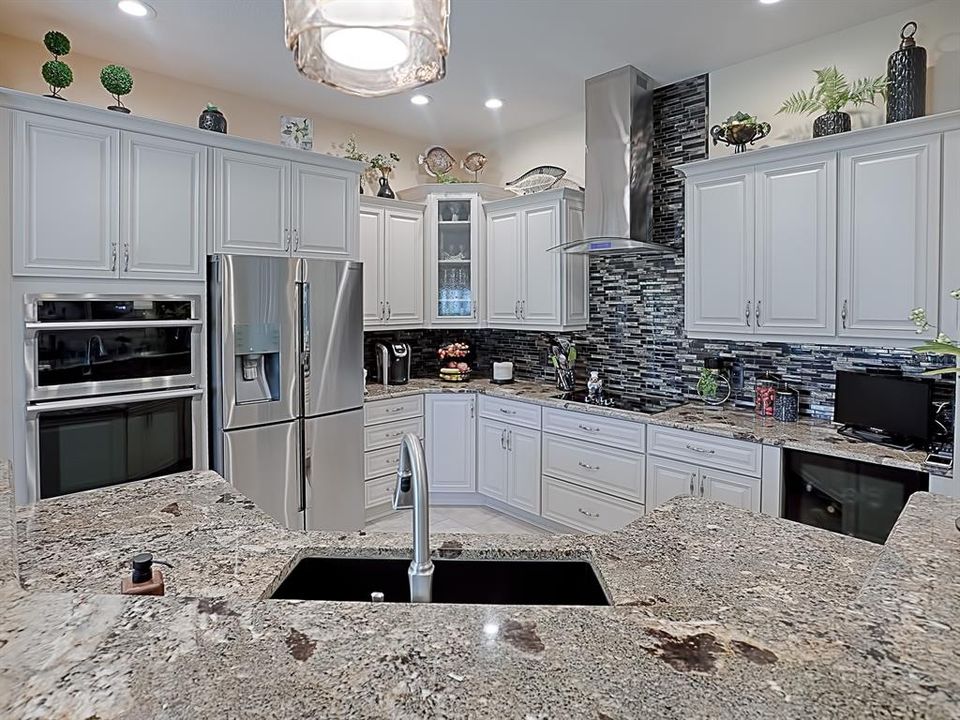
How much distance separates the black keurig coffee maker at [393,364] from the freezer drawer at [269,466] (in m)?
1.18

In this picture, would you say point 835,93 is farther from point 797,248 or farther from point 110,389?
point 110,389

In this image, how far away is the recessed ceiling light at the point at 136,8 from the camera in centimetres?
271

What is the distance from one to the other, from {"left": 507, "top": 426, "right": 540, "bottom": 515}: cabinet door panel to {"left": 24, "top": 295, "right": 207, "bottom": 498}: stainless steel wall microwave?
197cm

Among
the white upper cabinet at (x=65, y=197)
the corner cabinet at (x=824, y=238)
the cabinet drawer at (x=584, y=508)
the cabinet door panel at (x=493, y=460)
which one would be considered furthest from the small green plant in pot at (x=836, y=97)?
the white upper cabinet at (x=65, y=197)

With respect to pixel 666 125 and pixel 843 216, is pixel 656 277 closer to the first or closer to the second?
pixel 666 125

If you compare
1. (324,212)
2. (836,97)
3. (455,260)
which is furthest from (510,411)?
(836,97)

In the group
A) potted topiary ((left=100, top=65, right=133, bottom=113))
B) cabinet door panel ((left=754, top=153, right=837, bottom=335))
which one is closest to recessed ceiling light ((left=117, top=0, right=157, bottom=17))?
potted topiary ((left=100, top=65, right=133, bottom=113))

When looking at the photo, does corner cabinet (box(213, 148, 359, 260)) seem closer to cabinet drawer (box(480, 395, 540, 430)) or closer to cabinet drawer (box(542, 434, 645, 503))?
cabinet drawer (box(480, 395, 540, 430))

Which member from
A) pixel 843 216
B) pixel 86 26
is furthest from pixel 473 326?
pixel 86 26

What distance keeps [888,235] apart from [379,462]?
3.23 m

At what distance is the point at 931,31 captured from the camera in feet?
9.08

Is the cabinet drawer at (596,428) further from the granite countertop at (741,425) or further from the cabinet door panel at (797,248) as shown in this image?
the cabinet door panel at (797,248)

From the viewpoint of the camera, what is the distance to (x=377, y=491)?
4.09 m

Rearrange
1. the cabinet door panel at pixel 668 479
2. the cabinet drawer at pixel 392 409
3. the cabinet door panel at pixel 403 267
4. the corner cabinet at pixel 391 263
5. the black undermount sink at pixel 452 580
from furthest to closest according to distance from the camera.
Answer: the cabinet door panel at pixel 403 267
the corner cabinet at pixel 391 263
the cabinet drawer at pixel 392 409
the cabinet door panel at pixel 668 479
the black undermount sink at pixel 452 580
